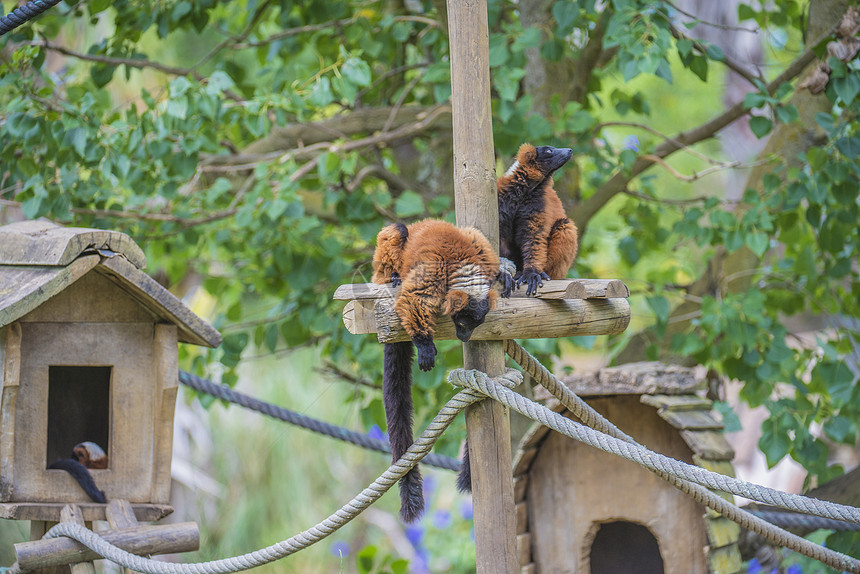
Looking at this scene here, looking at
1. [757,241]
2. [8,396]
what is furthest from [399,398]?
[757,241]

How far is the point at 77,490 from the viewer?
2.41 m

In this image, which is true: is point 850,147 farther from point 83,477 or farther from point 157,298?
point 83,477

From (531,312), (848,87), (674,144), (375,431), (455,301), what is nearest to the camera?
(455,301)

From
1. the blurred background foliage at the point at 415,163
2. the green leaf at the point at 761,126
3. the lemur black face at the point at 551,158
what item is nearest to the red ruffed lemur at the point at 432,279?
the lemur black face at the point at 551,158

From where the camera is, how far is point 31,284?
2.14 m

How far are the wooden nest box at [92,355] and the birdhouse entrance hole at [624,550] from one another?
177cm

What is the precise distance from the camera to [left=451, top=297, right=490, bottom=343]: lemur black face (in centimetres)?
173

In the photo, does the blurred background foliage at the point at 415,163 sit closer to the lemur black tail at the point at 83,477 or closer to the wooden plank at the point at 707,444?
the wooden plank at the point at 707,444

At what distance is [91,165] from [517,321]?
2.20 m

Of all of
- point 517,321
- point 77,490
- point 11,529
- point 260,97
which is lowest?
point 11,529

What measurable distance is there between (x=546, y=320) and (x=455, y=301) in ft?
1.09

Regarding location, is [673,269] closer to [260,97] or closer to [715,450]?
[715,450]

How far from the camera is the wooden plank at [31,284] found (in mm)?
2075

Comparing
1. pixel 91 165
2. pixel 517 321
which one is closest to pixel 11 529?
pixel 91 165
